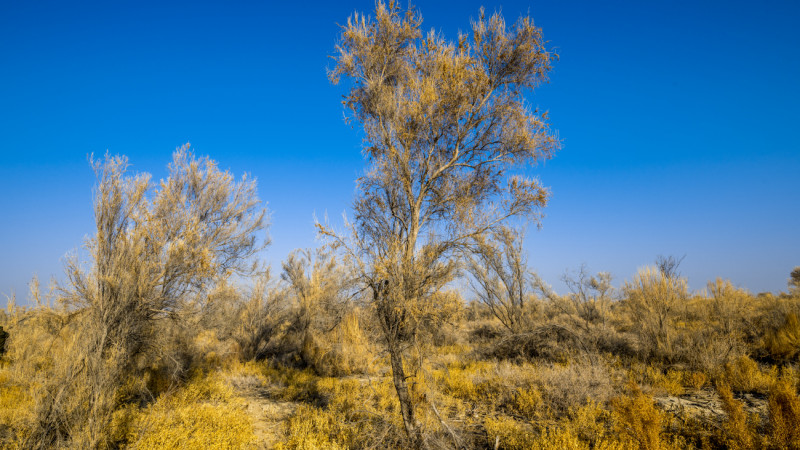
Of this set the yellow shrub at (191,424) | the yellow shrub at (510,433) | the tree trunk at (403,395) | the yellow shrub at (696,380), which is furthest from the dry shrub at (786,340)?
the yellow shrub at (191,424)

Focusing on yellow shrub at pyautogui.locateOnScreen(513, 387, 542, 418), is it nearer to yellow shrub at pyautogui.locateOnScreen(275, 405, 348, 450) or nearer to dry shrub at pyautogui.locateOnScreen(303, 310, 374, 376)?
yellow shrub at pyautogui.locateOnScreen(275, 405, 348, 450)

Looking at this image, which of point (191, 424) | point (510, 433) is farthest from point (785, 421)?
point (191, 424)

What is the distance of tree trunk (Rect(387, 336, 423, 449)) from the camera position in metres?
4.68

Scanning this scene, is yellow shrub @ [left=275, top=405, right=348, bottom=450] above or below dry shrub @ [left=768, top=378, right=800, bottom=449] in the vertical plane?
below

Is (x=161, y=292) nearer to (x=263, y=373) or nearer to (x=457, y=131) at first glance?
→ (x=263, y=373)

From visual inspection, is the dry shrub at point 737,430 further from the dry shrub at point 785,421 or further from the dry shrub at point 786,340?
the dry shrub at point 786,340

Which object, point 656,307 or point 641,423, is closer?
point 641,423

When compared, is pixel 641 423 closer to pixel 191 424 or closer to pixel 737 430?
pixel 737 430

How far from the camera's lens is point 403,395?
4.74 meters

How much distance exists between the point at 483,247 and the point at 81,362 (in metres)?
6.74

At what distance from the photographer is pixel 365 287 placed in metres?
4.99

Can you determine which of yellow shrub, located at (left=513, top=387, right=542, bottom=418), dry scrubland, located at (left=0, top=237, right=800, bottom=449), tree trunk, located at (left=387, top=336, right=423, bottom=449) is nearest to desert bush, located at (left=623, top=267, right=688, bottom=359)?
dry scrubland, located at (left=0, top=237, right=800, bottom=449)

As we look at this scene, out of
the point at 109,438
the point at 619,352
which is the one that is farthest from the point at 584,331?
the point at 109,438

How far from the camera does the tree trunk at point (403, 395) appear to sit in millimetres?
4676
